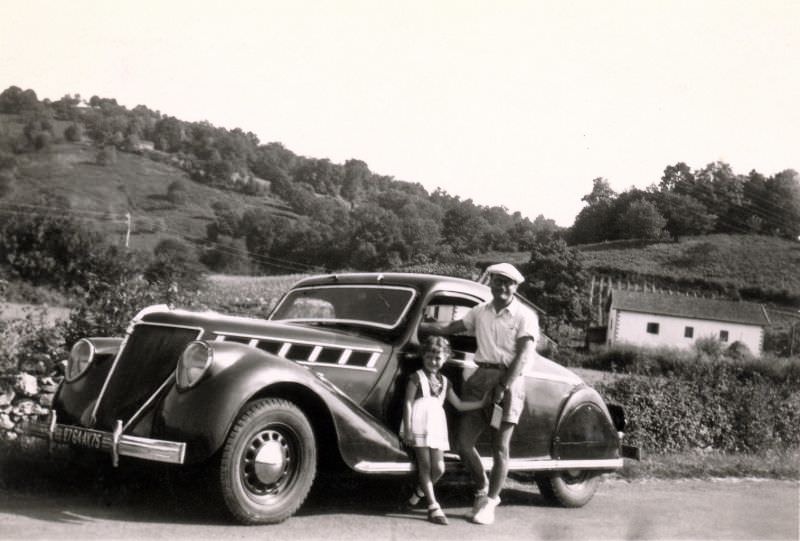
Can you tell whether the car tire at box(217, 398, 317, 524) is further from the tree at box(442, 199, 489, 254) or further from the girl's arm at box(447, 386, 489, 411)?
the tree at box(442, 199, 489, 254)

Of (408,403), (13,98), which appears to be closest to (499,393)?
(408,403)

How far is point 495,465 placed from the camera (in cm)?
580

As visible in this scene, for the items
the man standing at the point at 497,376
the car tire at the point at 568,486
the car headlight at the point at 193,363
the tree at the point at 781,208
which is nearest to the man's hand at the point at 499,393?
the man standing at the point at 497,376

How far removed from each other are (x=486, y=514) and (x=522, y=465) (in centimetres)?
84

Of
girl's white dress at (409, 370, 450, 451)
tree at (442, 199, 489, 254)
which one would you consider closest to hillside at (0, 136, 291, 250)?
tree at (442, 199, 489, 254)

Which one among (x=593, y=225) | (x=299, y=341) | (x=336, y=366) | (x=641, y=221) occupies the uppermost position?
(x=641, y=221)

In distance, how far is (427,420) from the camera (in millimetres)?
5578

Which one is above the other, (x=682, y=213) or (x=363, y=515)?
(x=682, y=213)

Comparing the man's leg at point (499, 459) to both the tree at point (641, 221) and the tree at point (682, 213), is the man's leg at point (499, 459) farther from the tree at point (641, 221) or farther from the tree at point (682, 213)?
the tree at point (682, 213)

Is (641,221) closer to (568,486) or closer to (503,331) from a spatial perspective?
(568,486)

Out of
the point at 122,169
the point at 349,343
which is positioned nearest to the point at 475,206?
the point at 349,343

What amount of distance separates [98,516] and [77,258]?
714 inches

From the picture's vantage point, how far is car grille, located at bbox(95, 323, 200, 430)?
5031mm

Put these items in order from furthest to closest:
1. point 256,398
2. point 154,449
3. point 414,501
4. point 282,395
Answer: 1. point 414,501
2. point 282,395
3. point 256,398
4. point 154,449
